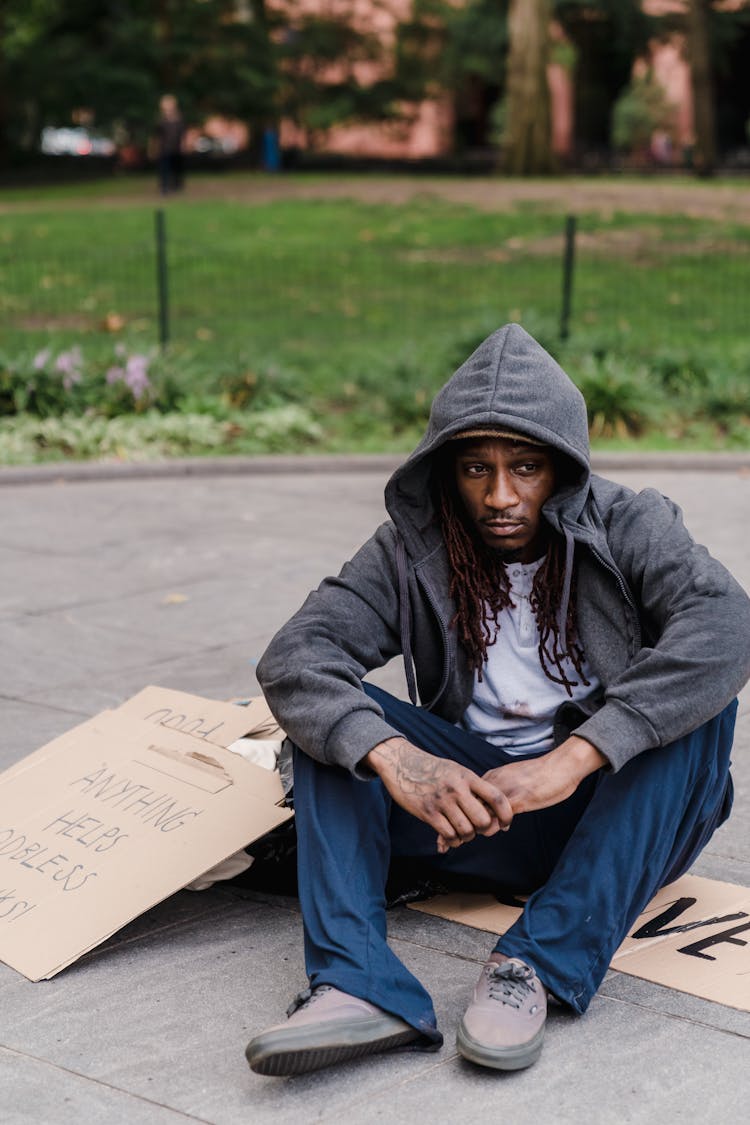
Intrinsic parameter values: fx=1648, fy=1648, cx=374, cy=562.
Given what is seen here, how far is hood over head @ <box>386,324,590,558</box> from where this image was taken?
10.4 feet

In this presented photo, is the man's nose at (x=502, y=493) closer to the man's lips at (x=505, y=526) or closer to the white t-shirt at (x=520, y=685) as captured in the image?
the man's lips at (x=505, y=526)

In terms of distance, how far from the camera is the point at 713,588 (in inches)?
123

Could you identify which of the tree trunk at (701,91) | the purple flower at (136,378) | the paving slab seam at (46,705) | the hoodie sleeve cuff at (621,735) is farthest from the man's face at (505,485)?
the tree trunk at (701,91)

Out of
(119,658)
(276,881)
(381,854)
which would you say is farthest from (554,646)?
(119,658)

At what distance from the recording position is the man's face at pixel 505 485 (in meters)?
3.26

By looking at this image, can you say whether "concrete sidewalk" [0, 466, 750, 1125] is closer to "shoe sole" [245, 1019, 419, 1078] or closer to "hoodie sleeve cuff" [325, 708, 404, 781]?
"shoe sole" [245, 1019, 419, 1078]

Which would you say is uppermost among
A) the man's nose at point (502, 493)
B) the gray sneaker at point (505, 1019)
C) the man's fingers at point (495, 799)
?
the man's nose at point (502, 493)

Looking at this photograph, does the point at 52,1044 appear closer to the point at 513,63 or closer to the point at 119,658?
the point at 119,658

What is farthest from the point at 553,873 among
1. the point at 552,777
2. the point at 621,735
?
the point at 621,735

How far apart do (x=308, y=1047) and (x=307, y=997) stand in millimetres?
138

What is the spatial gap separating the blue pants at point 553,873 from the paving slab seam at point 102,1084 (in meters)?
0.32

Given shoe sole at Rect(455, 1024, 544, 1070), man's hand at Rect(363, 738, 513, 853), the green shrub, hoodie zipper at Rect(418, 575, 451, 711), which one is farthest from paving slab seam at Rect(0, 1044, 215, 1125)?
the green shrub

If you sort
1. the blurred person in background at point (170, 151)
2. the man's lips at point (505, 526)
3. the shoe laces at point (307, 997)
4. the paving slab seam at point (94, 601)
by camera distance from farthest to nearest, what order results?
the blurred person in background at point (170, 151) → the paving slab seam at point (94, 601) → the man's lips at point (505, 526) → the shoe laces at point (307, 997)

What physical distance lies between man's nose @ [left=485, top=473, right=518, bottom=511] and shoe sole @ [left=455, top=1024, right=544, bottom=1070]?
3.33 feet
